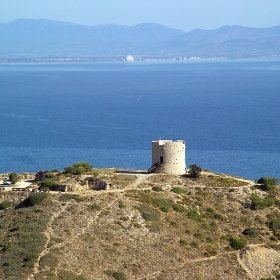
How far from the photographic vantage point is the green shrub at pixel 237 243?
143 ft

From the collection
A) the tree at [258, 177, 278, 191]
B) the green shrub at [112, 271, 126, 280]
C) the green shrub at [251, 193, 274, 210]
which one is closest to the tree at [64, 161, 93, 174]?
the green shrub at [251, 193, 274, 210]

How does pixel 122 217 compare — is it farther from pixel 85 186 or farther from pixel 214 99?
pixel 214 99

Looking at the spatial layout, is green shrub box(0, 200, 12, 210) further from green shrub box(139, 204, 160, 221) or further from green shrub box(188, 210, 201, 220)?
green shrub box(188, 210, 201, 220)

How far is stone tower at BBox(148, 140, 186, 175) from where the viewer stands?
2138 inches

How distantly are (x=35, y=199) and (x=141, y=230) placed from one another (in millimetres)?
8045

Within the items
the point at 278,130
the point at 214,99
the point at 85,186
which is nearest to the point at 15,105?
the point at 214,99

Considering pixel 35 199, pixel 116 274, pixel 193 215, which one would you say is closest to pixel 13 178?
pixel 35 199

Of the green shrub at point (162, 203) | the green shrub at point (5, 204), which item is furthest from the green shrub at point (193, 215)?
the green shrub at point (5, 204)

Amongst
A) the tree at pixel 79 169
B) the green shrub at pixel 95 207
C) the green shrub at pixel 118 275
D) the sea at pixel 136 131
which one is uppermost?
the tree at pixel 79 169

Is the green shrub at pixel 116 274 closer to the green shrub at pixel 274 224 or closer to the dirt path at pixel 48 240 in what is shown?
the dirt path at pixel 48 240

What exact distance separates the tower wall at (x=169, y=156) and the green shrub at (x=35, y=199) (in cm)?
1267

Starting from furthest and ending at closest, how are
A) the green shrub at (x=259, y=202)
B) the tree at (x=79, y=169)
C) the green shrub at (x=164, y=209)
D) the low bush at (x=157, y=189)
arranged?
the tree at (x=79, y=169) → the low bush at (x=157, y=189) → the green shrub at (x=259, y=202) → the green shrub at (x=164, y=209)

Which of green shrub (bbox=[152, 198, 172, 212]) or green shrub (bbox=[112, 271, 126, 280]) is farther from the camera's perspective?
green shrub (bbox=[152, 198, 172, 212])

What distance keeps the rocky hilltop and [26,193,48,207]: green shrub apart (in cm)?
7
